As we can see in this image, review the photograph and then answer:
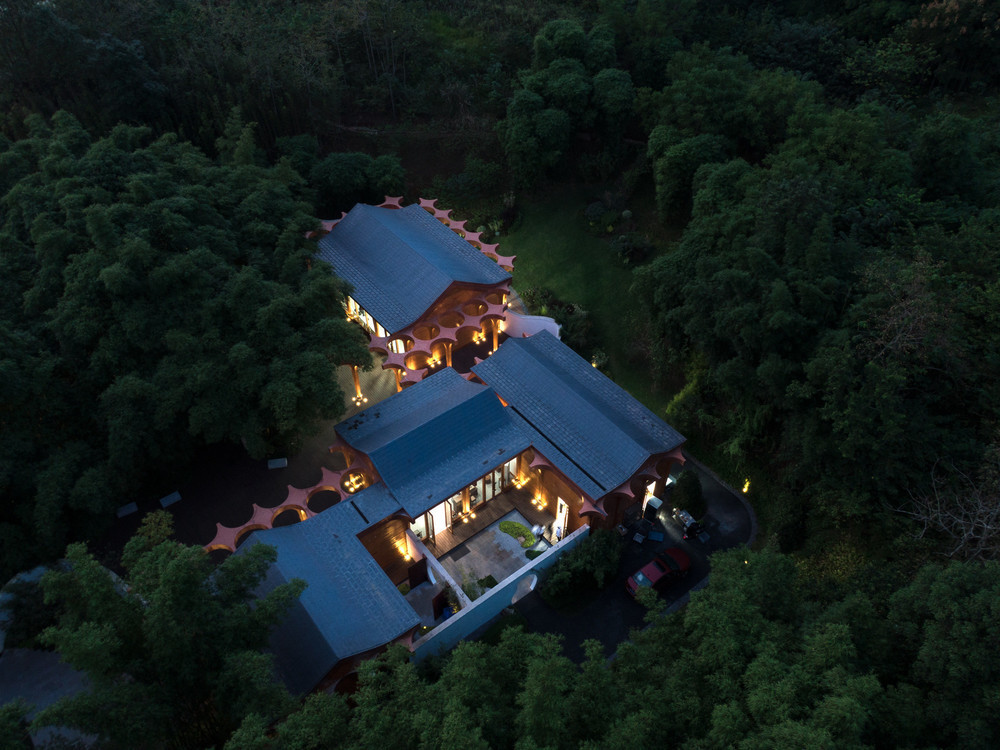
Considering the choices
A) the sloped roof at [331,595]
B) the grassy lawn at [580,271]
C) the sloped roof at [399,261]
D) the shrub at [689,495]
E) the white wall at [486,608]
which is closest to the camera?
the sloped roof at [331,595]

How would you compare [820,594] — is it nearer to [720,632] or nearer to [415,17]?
[720,632]

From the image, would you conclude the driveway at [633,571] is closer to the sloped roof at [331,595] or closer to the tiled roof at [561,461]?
the tiled roof at [561,461]

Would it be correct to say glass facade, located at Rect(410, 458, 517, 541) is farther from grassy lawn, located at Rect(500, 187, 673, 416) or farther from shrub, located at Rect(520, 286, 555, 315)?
shrub, located at Rect(520, 286, 555, 315)

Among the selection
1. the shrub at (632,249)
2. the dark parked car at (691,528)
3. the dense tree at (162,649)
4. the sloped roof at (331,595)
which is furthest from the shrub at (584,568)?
the shrub at (632,249)

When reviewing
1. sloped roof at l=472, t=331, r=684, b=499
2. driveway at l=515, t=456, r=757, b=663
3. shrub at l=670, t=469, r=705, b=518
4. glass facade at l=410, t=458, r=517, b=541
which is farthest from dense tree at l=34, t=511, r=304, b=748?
shrub at l=670, t=469, r=705, b=518

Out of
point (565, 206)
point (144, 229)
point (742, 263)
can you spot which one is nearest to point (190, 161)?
point (144, 229)

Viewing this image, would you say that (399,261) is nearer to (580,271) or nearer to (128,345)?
(580,271)
